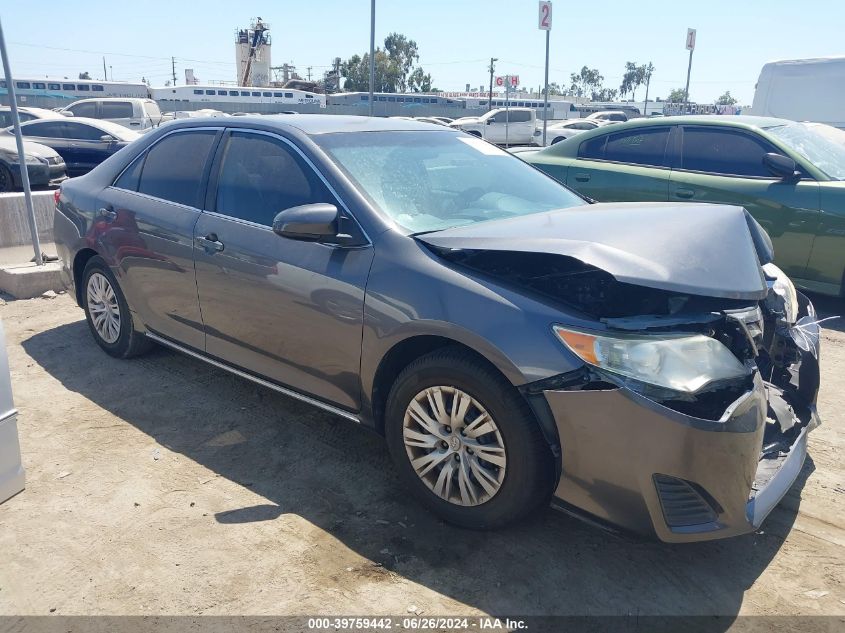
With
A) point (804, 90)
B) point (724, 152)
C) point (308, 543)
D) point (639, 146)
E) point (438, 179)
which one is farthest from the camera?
point (804, 90)

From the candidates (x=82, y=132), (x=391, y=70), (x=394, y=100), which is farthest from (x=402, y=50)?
(x=82, y=132)

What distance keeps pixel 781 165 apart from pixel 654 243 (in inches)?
150

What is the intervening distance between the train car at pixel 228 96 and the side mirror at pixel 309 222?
137 feet

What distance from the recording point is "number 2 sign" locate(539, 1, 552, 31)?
11.7m

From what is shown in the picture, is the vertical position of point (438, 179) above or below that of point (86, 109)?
below

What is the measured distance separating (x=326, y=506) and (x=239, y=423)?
1041 millimetres

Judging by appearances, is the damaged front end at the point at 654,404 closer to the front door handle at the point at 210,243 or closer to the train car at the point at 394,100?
the front door handle at the point at 210,243

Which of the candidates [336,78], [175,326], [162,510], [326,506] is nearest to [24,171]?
[175,326]

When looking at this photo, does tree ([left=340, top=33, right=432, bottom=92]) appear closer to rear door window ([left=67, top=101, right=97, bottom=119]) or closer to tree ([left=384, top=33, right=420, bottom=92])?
tree ([left=384, top=33, right=420, bottom=92])

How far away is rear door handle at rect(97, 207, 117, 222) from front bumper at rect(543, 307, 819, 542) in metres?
3.26

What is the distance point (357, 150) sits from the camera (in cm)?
350

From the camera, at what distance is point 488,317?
2.60 meters

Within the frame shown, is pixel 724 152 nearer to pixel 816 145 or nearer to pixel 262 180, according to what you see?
pixel 816 145

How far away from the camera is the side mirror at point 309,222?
3.02 meters
